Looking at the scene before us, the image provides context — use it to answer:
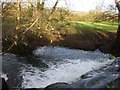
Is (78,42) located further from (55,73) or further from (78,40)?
(55,73)

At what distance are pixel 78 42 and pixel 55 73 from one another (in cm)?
1026

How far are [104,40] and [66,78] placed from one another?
40.7 feet

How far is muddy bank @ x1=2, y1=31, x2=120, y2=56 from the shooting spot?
21.2 m

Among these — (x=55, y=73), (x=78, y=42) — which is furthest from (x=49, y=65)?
(x=78, y=42)

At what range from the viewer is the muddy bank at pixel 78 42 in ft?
69.7

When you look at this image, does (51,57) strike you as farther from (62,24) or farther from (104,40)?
(104,40)

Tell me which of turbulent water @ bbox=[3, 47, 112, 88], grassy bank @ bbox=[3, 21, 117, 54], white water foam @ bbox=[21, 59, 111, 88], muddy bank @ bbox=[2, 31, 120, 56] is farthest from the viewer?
grassy bank @ bbox=[3, 21, 117, 54]

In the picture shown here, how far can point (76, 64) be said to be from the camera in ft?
58.4

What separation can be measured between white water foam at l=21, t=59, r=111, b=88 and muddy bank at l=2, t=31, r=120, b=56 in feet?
13.9

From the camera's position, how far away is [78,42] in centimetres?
2502

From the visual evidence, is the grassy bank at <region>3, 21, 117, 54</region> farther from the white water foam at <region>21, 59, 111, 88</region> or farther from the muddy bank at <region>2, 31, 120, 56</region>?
→ the white water foam at <region>21, 59, 111, 88</region>

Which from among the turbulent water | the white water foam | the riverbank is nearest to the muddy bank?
the riverbank

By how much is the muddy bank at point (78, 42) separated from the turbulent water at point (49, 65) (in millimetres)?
861

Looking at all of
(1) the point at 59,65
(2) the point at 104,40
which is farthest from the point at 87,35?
(1) the point at 59,65
